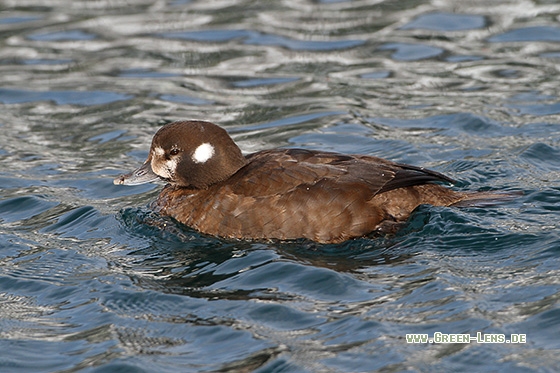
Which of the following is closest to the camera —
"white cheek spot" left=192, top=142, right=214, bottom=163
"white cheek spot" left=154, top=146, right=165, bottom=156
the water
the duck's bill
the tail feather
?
the water

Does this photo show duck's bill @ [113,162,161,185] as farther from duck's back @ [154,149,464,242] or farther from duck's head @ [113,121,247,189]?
duck's back @ [154,149,464,242]

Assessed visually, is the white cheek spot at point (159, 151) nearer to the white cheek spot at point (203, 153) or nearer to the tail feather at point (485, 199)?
the white cheek spot at point (203, 153)

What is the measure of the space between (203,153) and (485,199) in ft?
7.06

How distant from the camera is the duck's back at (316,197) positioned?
254 inches

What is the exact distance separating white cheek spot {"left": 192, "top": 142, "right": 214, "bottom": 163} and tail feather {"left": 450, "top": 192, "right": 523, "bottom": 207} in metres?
1.88

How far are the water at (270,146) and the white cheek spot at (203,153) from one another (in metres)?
0.54

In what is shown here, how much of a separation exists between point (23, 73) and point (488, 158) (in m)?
6.31

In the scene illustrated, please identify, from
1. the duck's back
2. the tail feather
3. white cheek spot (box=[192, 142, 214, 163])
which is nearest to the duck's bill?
white cheek spot (box=[192, 142, 214, 163])

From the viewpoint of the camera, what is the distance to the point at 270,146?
30.7 feet

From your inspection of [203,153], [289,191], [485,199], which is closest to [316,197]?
[289,191]

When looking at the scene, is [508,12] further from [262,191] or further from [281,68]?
[262,191]

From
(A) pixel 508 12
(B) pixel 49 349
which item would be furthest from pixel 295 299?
Result: (A) pixel 508 12

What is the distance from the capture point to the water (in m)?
5.20

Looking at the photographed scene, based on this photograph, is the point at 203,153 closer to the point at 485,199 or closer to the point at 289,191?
the point at 289,191
